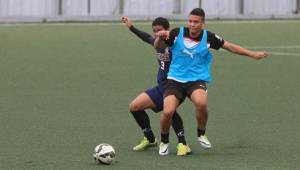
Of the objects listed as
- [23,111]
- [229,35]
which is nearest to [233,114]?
[23,111]

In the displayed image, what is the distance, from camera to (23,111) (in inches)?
579

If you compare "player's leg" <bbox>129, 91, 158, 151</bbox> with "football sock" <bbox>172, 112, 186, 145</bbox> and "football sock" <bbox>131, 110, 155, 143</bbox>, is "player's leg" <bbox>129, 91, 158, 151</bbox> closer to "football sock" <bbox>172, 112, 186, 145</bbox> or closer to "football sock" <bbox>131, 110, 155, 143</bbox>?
"football sock" <bbox>131, 110, 155, 143</bbox>

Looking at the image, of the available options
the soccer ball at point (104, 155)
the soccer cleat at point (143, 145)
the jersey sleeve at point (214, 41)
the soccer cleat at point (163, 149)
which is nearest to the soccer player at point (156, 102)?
the soccer cleat at point (143, 145)

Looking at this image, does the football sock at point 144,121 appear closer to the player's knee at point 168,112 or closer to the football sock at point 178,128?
the football sock at point 178,128

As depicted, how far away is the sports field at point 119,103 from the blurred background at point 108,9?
2774mm

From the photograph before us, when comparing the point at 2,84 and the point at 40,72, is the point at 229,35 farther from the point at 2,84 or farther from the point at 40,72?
the point at 2,84

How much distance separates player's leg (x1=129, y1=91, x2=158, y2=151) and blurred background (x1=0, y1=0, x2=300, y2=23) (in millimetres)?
19089

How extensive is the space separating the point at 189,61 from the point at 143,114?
88 cm

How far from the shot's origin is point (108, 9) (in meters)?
31.0

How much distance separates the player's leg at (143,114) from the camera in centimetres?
1152

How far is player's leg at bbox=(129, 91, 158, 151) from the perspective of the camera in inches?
454

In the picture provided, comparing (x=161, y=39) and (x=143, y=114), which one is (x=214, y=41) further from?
(x=143, y=114)

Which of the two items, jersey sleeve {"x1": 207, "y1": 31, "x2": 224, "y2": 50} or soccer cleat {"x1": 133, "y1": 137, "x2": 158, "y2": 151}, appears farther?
soccer cleat {"x1": 133, "y1": 137, "x2": 158, "y2": 151}

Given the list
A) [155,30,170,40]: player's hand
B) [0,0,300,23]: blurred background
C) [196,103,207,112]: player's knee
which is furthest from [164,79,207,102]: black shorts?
[0,0,300,23]: blurred background
